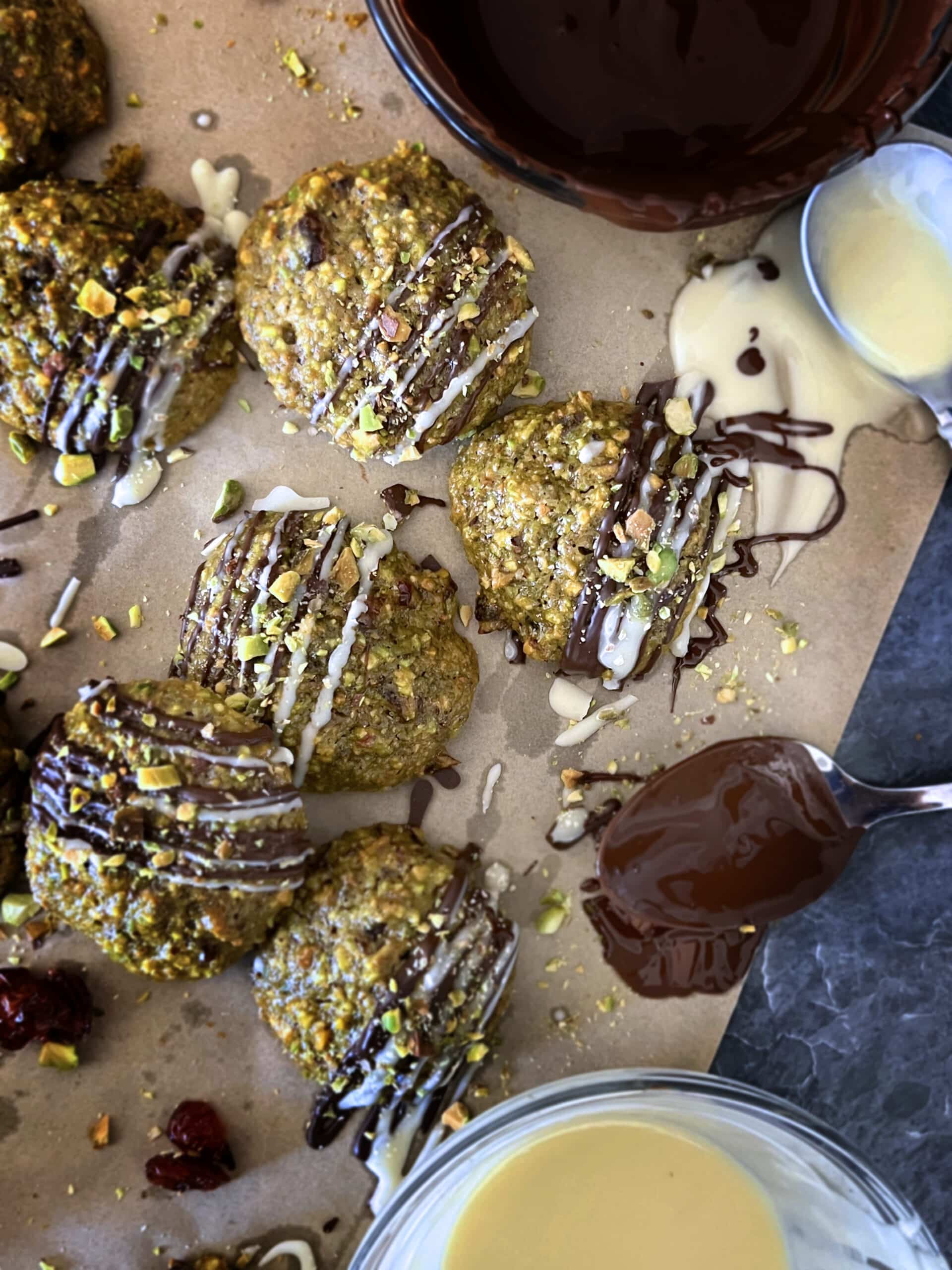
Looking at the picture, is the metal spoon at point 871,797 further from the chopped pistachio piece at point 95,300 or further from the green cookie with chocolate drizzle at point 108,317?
the chopped pistachio piece at point 95,300

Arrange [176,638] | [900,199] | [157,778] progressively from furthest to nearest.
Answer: [176,638] → [900,199] → [157,778]

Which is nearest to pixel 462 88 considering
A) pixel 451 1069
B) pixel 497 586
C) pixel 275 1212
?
pixel 497 586

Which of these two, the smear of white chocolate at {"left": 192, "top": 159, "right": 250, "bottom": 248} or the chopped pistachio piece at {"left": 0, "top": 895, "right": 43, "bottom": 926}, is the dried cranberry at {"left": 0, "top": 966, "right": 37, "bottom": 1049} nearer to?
the chopped pistachio piece at {"left": 0, "top": 895, "right": 43, "bottom": 926}

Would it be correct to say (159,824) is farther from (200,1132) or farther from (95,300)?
(95,300)

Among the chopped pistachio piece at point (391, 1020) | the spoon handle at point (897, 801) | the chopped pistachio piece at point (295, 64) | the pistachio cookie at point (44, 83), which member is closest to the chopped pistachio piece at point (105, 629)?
the pistachio cookie at point (44, 83)

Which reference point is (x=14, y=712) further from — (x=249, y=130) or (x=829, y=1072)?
(x=829, y=1072)

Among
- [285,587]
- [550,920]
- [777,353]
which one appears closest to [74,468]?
[285,587]

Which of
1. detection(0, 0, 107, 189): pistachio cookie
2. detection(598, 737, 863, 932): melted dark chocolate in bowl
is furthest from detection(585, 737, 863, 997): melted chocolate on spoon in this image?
detection(0, 0, 107, 189): pistachio cookie
